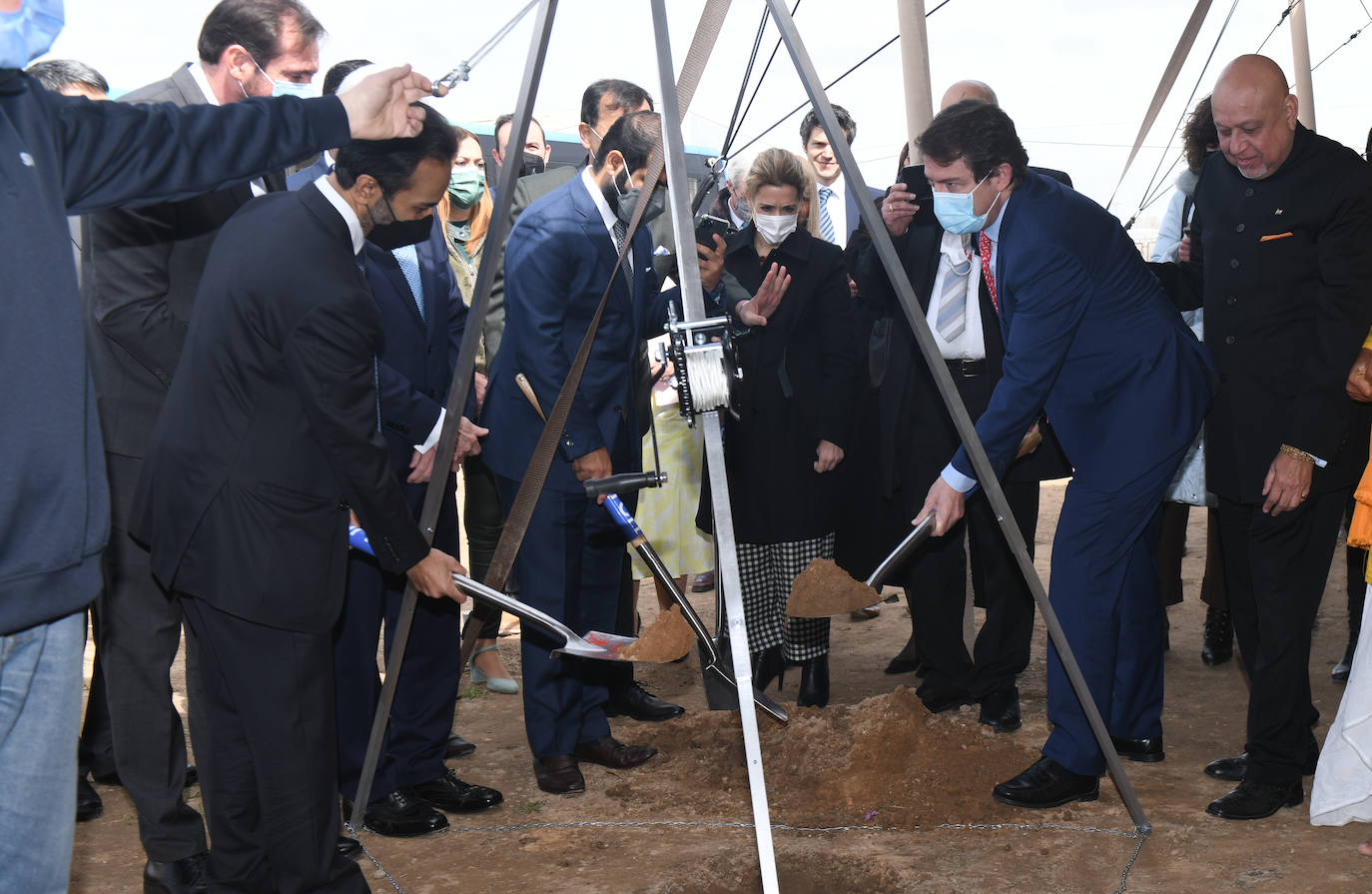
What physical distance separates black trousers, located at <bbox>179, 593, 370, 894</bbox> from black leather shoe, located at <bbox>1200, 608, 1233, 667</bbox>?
138 inches

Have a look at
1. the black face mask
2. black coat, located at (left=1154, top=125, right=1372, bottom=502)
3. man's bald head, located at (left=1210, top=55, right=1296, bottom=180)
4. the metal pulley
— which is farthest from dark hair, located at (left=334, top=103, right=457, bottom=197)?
black coat, located at (left=1154, top=125, right=1372, bottom=502)

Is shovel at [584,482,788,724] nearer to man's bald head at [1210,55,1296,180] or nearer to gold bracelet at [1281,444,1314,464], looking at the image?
gold bracelet at [1281,444,1314,464]

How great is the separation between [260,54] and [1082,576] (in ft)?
8.88

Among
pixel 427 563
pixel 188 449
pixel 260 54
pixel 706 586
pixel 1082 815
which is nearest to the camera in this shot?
pixel 188 449

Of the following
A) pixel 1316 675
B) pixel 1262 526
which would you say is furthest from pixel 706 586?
pixel 1262 526

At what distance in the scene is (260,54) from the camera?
3354mm

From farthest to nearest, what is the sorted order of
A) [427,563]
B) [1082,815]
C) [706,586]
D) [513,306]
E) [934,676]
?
[706,586]
[934,676]
[513,306]
[1082,815]
[427,563]

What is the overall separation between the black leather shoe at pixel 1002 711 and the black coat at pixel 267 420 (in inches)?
101

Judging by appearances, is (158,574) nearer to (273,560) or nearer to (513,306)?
Answer: (273,560)

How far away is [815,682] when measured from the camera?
15.3ft

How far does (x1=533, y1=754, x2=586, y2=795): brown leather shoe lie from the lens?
392 centimetres

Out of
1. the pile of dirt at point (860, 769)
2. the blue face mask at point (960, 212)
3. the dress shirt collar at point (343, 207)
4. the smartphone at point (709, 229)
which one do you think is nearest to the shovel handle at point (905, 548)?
the pile of dirt at point (860, 769)

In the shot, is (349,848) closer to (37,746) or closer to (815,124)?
(37,746)

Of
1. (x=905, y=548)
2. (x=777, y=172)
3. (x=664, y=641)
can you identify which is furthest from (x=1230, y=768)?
(x=777, y=172)
